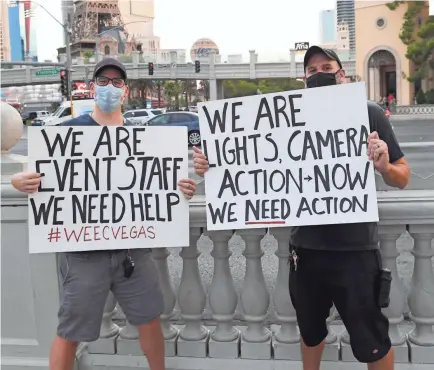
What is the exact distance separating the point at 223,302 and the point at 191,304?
198mm

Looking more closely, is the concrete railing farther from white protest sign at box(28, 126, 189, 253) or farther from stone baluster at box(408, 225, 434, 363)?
white protest sign at box(28, 126, 189, 253)

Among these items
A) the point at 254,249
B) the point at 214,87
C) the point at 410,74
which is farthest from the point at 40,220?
the point at 214,87

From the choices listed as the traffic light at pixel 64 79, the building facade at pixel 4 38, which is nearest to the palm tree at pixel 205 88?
the traffic light at pixel 64 79

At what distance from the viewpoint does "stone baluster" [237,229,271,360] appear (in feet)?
10.8

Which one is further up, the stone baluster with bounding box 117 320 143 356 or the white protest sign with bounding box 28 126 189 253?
the white protest sign with bounding box 28 126 189 253

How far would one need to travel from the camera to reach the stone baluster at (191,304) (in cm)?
338

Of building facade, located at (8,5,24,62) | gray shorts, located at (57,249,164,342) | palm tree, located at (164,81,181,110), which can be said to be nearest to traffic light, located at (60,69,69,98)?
gray shorts, located at (57,249,164,342)

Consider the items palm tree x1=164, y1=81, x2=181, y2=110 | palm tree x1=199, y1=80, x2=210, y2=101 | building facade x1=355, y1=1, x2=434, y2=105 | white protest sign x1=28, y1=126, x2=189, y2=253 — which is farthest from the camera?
palm tree x1=164, y1=81, x2=181, y2=110

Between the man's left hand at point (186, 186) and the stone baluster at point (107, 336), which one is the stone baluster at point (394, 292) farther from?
the stone baluster at point (107, 336)

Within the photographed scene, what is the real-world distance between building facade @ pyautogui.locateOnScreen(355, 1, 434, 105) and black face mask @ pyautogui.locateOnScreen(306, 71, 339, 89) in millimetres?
49884

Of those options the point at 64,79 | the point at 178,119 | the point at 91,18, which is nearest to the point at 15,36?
the point at 91,18

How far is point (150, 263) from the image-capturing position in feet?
10.1

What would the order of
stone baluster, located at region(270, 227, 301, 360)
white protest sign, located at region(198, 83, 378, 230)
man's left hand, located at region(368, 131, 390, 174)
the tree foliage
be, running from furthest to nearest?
the tree foliage → stone baluster, located at region(270, 227, 301, 360) → white protest sign, located at region(198, 83, 378, 230) → man's left hand, located at region(368, 131, 390, 174)

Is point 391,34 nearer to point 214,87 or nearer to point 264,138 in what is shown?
point 214,87
